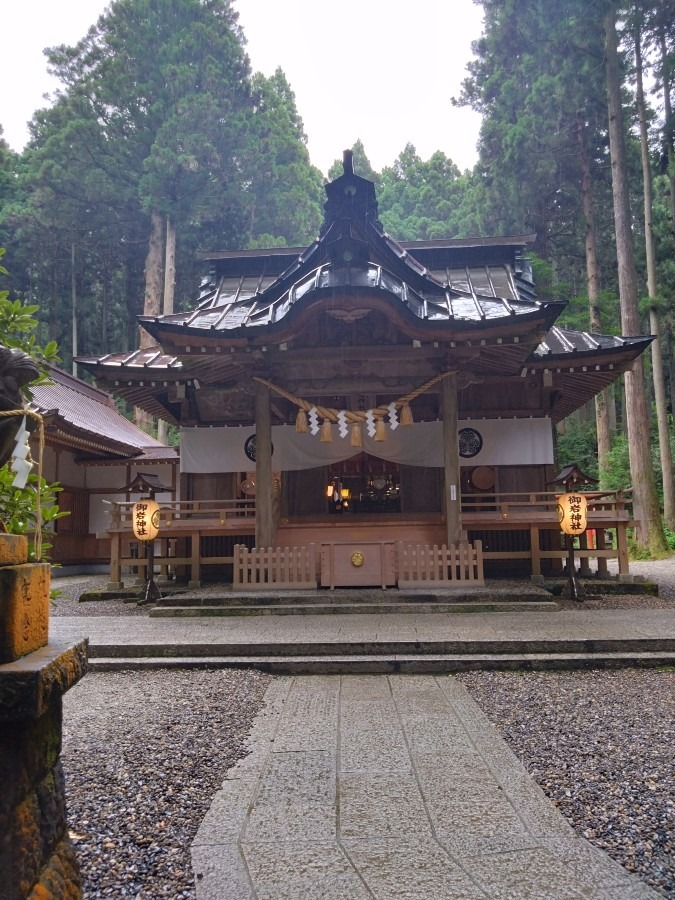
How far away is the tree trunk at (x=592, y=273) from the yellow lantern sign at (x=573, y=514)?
39.7 feet

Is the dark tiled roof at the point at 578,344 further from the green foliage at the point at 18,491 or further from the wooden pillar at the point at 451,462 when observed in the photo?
the green foliage at the point at 18,491

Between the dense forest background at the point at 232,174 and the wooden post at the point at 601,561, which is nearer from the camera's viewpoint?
the wooden post at the point at 601,561

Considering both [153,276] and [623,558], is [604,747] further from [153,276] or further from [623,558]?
[153,276]

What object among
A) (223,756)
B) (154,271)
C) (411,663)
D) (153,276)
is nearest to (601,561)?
(411,663)

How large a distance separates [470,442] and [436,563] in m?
3.55

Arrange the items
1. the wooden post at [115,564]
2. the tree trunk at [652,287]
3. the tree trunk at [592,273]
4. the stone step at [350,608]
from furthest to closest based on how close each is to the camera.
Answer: the tree trunk at [592,273] → the tree trunk at [652,287] → the wooden post at [115,564] → the stone step at [350,608]

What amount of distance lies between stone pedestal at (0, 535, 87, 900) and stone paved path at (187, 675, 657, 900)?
67 centimetres

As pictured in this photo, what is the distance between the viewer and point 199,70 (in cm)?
2661

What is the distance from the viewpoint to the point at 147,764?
137 inches

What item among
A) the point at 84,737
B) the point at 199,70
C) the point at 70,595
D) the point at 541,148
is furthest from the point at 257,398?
the point at 199,70

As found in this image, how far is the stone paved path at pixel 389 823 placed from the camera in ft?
7.42

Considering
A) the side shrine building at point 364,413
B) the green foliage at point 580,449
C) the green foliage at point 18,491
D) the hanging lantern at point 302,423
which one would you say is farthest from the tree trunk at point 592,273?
the green foliage at point 18,491

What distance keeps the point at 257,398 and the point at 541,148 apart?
20.3 m

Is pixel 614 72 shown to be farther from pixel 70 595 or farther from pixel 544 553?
pixel 70 595
